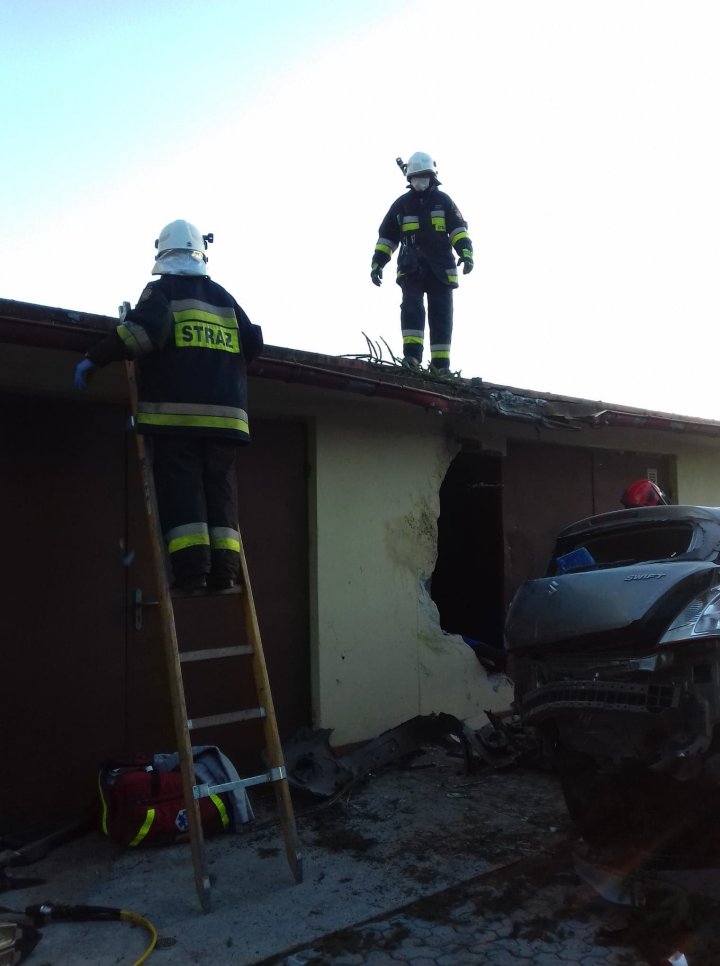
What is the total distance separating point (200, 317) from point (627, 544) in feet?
8.43

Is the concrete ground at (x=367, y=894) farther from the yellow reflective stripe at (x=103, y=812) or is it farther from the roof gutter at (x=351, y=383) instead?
the roof gutter at (x=351, y=383)

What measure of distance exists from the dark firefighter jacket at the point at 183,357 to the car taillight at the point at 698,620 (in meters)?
2.19

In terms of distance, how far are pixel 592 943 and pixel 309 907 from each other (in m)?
1.21

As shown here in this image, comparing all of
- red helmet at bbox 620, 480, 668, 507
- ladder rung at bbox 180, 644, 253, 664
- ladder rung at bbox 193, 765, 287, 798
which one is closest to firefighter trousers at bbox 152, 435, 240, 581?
ladder rung at bbox 180, 644, 253, 664

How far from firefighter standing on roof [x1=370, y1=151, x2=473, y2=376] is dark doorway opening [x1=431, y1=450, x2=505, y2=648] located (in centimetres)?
117

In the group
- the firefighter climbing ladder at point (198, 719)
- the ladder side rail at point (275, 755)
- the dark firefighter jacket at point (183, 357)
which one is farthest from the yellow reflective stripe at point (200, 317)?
the ladder side rail at point (275, 755)

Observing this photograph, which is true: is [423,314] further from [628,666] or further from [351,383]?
[628,666]

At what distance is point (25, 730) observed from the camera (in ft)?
15.8

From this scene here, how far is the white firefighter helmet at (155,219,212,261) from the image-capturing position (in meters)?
4.51

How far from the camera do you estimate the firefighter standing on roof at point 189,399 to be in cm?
415

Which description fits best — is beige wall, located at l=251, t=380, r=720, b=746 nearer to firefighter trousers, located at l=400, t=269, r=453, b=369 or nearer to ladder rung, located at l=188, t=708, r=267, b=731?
firefighter trousers, located at l=400, t=269, r=453, b=369

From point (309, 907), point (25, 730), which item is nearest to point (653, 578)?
point (309, 907)

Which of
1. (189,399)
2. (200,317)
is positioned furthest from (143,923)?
(200,317)

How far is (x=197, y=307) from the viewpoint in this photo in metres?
4.36
